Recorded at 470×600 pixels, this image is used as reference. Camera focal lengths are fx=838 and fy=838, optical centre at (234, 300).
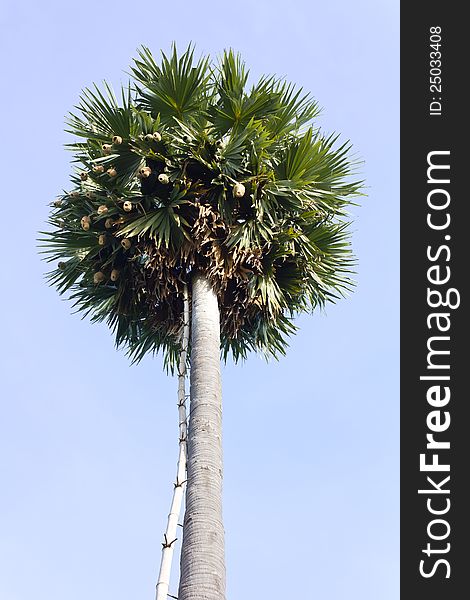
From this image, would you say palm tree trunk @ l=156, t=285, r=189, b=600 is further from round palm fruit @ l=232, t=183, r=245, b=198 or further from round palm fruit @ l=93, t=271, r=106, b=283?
round palm fruit @ l=232, t=183, r=245, b=198

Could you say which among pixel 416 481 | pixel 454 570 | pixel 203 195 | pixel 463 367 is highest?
pixel 203 195

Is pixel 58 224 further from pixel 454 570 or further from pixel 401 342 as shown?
pixel 454 570

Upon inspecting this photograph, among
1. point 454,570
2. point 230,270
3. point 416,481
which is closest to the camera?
point 454,570

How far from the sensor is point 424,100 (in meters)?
8.32

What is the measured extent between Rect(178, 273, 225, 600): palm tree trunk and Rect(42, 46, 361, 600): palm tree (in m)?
0.03

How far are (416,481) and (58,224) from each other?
476 centimetres

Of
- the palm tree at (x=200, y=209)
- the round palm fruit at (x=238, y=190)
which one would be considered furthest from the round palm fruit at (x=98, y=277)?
the round palm fruit at (x=238, y=190)

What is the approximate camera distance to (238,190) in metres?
8.11

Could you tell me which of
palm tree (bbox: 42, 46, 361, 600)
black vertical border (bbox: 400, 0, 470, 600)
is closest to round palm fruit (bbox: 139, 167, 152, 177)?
palm tree (bbox: 42, 46, 361, 600)

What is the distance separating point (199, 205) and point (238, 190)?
0.43 meters

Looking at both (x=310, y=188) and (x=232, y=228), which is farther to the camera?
(x=310, y=188)

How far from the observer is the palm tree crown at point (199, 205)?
8.27m

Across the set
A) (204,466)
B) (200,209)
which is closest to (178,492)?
(204,466)

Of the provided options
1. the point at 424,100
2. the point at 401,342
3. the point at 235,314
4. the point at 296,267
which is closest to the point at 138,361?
the point at 235,314
